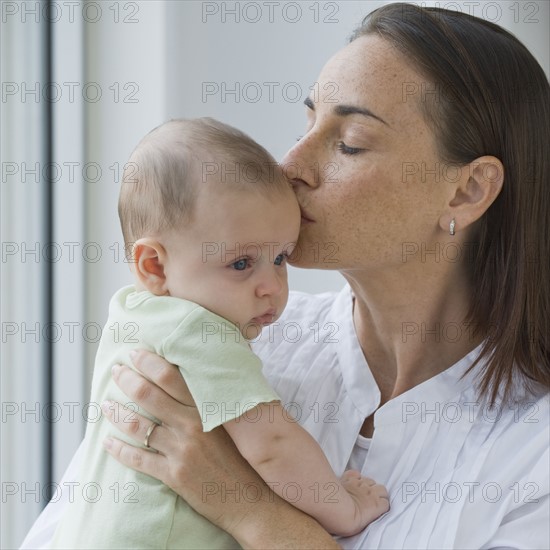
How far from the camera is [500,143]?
4.89 feet

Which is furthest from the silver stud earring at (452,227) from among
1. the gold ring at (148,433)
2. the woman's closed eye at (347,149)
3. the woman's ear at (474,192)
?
the gold ring at (148,433)

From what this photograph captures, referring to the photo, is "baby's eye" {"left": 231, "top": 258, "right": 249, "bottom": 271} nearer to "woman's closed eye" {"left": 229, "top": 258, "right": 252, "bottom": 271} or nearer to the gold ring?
"woman's closed eye" {"left": 229, "top": 258, "right": 252, "bottom": 271}

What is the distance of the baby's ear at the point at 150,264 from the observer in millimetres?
1271

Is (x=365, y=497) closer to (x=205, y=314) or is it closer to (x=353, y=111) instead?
(x=205, y=314)

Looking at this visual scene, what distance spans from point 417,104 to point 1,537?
1545 millimetres

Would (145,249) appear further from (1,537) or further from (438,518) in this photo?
(1,537)

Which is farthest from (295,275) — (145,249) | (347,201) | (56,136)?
(145,249)

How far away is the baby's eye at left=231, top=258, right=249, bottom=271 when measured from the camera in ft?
4.20

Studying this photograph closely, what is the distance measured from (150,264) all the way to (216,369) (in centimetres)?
20

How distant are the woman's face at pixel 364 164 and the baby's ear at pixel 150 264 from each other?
0.27 metres

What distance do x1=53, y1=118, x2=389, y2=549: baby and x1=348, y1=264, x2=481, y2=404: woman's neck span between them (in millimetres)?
285

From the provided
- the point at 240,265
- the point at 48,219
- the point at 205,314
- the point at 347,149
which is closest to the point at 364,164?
the point at 347,149

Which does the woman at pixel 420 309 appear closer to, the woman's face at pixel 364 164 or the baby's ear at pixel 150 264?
the woman's face at pixel 364 164

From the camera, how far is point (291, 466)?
125cm
